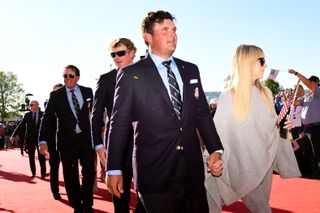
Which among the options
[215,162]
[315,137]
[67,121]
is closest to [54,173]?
[67,121]

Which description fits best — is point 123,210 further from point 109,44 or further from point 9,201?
point 9,201

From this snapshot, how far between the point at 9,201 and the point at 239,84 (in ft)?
20.6

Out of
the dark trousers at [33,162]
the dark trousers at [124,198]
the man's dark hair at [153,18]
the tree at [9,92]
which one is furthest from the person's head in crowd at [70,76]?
the tree at [9,92]

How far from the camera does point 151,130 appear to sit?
10.6 ft

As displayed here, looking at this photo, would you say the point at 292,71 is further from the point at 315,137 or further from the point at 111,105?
the point at 111,105

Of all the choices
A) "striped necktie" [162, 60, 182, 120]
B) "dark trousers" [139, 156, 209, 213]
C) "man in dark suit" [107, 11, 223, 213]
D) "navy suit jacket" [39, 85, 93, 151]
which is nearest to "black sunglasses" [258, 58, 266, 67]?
"man in dark suit" [107, 11, 223, 213]

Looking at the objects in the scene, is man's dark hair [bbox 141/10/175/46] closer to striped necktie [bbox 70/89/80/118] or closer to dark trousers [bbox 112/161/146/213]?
dark trousers [bbox 112/161/146/213]

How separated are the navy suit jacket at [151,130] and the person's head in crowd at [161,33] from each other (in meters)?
0.16

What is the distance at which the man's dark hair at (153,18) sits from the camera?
11.3ft

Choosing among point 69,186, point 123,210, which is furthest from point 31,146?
point 123,210

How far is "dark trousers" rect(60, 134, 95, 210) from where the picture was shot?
642 cm

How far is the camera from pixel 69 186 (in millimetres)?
6586

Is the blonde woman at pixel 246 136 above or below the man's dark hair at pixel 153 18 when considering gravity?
below

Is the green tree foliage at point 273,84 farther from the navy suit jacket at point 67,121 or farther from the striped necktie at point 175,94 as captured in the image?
the striped necktie at point 175,94
